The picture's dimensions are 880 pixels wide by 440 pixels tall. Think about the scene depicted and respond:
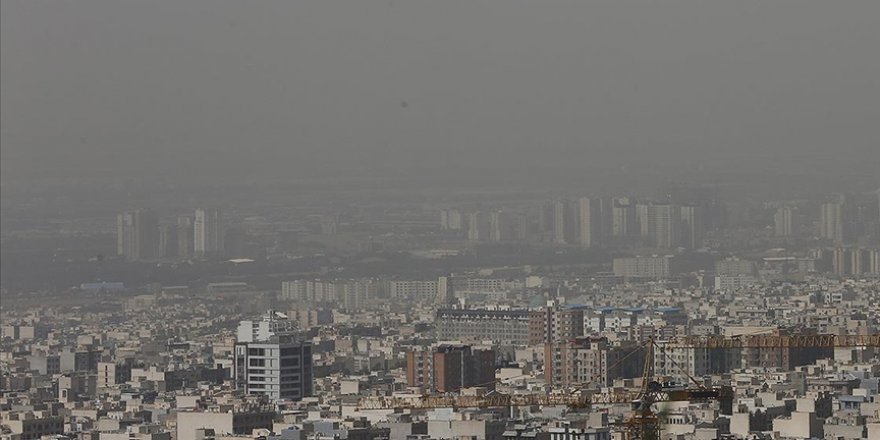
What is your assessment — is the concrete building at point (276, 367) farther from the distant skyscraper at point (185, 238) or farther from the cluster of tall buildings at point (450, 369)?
the distant skyscraper at point (185, 238)

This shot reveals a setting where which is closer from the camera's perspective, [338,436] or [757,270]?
[338,436]

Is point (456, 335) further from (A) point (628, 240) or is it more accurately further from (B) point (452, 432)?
(B) point (452, 432)

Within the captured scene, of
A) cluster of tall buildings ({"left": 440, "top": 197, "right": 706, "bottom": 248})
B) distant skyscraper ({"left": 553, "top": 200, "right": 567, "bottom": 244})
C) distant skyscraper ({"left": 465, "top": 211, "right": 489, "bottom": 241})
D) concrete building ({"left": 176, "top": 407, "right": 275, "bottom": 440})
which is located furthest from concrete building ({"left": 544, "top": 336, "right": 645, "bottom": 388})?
distant skyscraper ({"left": 465, "top": 211, "right": 489, "bottom": 241})

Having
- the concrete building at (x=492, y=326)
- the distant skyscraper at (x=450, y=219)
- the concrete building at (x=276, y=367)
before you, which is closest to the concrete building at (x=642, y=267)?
the distant skyscraper at (x=450, y=219)

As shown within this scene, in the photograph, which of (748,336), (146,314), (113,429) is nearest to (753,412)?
(113,429)

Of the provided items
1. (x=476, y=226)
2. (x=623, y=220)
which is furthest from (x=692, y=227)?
(x=476, y=226)

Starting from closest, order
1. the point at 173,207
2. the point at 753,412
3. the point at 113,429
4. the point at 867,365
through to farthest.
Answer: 1. the point at 753,412
2. the point at 113,429
3. the point at 867,365
4. the point at 173,207

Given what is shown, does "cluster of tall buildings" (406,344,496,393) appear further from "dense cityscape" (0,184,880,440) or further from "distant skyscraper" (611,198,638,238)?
"distant skyscraper" (611,198,638,238)
